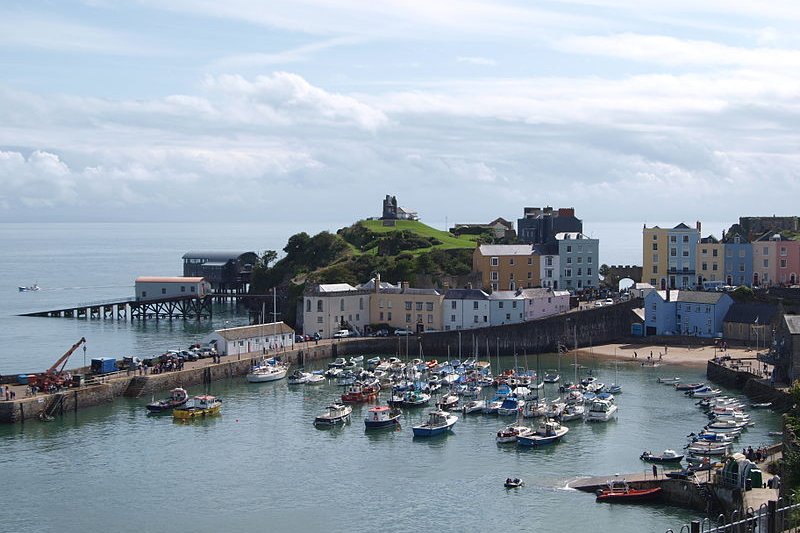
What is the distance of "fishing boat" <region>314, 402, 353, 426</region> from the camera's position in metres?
55.0

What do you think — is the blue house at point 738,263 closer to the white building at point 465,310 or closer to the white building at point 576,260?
the white building at point 576,260

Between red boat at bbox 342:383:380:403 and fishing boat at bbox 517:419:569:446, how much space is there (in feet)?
40.1

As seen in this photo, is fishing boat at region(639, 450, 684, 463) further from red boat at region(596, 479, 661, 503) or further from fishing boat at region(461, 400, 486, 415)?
fishing boat at region(461, 400, 486, 415)

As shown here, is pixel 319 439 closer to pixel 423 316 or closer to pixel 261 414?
pixel 261 414

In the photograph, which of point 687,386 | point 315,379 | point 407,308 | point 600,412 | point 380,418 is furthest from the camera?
point 407,308

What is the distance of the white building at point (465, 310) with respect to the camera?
82.7m

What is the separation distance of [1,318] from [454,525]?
269ft

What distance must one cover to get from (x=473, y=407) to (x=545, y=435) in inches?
316

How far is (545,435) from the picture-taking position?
50.2 m

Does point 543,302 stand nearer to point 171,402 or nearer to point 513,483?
point 171,402

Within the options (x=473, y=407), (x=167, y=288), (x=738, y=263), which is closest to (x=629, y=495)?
(x=473, y=407)

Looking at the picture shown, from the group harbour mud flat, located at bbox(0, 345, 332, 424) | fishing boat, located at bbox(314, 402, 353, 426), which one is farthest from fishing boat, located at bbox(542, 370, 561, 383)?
harbour mud flat, located at bbox(0, 345, 332, 424)

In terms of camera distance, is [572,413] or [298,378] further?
[298,378]

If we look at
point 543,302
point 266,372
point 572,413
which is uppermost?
point 543,302
